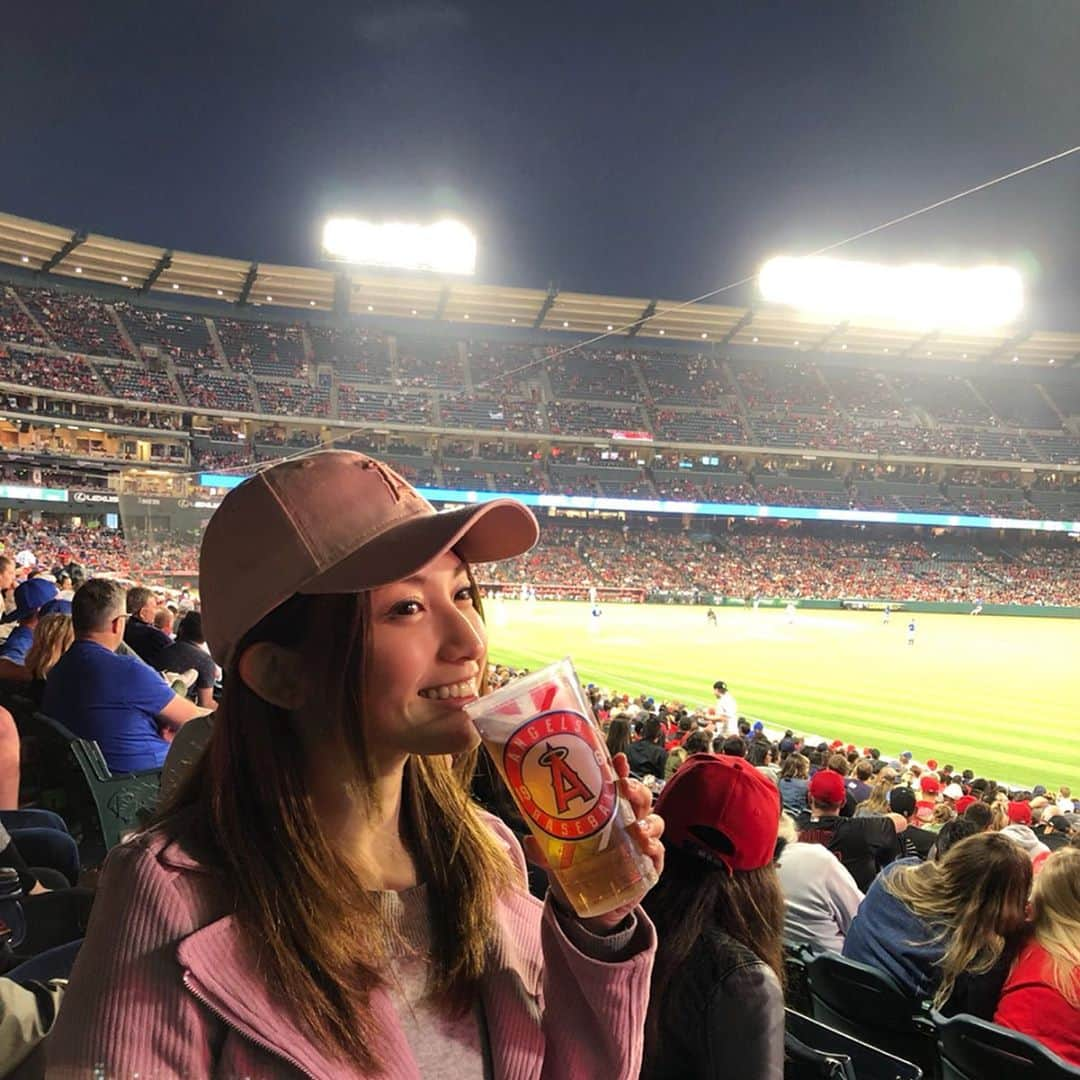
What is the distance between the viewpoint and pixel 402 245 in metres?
57.0

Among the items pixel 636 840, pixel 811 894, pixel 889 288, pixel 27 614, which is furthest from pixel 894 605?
pixel 636 840

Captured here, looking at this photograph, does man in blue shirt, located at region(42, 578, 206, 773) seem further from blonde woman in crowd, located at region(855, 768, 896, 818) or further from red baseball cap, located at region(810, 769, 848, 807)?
blonde woman in crowd, located at region(855, 768, 896, 818)

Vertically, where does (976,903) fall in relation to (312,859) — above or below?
below

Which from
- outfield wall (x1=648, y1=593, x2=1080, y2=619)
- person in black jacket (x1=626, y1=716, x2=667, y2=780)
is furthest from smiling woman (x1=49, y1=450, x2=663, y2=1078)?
outfield wall (x1=648, y1=593, x2=1080, y2=619)

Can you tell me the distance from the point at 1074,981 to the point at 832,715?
1711 cm

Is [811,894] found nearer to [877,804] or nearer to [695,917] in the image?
[695,917]

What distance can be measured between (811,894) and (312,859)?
391cm

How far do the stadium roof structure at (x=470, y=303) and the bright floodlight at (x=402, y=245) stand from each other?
1844mm

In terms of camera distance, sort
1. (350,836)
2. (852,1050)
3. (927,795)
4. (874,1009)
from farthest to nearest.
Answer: (927,795)
(874,1009)
(852,1050)
(350,836)

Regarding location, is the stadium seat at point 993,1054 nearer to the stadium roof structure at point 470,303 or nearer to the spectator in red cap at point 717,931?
the spectator in red cap at point 717,931

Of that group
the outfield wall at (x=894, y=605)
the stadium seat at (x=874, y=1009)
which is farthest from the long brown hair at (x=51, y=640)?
the outfield wall at (x=894, y=605)

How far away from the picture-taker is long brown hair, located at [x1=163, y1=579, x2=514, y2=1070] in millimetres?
1215

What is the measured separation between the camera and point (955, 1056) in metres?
3.13

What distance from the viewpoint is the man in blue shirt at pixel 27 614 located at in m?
8.68
